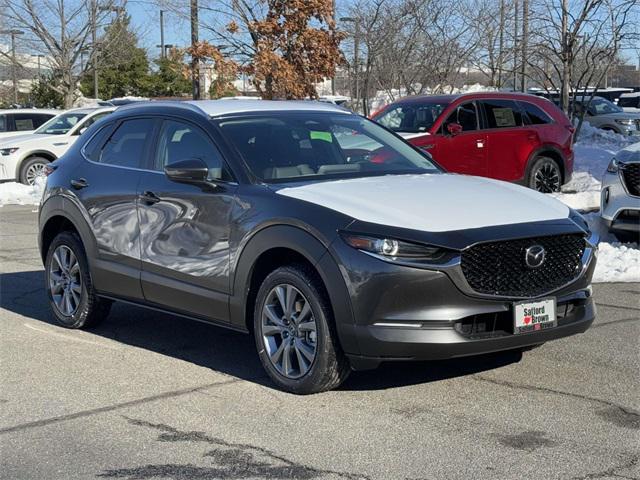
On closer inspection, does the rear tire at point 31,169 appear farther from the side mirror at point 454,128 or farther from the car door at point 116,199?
the car door at point 116,199

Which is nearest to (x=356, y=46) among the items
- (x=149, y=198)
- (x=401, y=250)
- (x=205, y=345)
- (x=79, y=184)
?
(x=79, y=184)

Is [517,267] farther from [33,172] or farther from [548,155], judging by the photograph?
[33,172]

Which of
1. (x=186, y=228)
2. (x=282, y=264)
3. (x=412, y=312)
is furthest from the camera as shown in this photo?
(x=186, y=228)

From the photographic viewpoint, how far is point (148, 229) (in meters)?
6.91

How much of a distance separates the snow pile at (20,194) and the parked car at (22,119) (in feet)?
14.1

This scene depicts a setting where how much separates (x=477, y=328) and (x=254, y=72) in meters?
16.0

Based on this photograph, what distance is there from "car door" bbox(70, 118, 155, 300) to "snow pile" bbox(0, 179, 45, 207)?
1151cm

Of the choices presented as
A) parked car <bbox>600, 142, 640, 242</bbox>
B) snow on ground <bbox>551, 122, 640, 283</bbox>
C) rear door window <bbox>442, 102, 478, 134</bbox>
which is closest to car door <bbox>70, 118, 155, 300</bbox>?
snow on ground <bbox>551, 122, 640, 283</bbox>

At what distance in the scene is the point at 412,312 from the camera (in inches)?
212

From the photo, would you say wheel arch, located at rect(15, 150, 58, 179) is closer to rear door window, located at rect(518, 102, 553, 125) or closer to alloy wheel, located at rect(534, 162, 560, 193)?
rear door window, located at rect(518, 102, 553, 125)

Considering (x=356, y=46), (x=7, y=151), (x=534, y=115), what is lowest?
(x=7, y=151)

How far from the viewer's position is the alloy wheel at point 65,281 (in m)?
7.78

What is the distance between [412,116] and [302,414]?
1030cm

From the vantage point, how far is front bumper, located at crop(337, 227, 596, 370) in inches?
211
